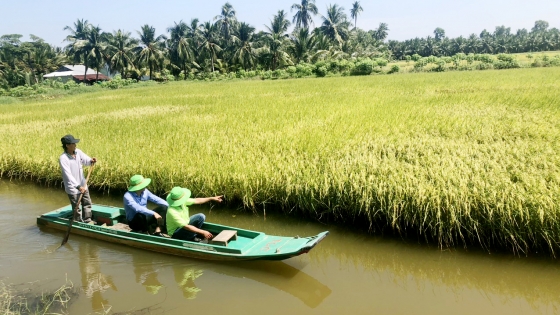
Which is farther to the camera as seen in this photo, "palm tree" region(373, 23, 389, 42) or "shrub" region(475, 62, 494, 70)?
"palm tree" region(373, 23, 389, 42)

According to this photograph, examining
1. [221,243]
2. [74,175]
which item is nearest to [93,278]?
[221,243]

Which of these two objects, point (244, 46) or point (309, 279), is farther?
point (244, 46)

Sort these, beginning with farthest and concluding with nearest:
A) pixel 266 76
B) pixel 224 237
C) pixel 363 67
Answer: pixel 266 76
pixel 363 67
pixel 224 237

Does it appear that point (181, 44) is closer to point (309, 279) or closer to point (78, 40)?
point (78, 40)

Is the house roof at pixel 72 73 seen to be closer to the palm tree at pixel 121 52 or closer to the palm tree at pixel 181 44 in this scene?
the palm tree at pixel 121 52

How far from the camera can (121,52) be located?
115 ft

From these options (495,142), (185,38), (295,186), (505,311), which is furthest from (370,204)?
(185,38)

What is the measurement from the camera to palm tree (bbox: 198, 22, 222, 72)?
118 ft

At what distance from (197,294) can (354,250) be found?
69.0 inches

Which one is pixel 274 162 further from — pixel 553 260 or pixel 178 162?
pixel 553 260

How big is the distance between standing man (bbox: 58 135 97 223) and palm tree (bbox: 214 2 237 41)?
1408 inches

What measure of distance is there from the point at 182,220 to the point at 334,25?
38616 millimetres

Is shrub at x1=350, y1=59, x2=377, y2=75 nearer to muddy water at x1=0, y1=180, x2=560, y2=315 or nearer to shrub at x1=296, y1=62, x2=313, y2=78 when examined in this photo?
shrub at x1=296, y1=62, x2=313, y2=78

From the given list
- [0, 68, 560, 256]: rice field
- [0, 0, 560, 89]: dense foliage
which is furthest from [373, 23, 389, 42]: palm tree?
[0, 68, 560, 256]: rice field
